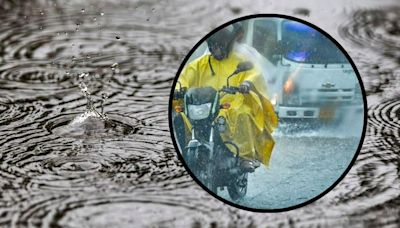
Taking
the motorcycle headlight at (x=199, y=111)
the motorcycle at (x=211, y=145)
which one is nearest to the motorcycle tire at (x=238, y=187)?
the motorcycle at (x=211, y=145)

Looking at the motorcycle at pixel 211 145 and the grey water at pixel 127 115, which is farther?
the grey water at pixel 127 115

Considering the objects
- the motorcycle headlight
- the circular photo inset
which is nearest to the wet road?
the circular photo inset

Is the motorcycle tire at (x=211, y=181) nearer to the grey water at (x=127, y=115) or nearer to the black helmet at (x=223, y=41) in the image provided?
the grey water at (x=127, y=115)

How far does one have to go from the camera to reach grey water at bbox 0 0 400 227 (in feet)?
5.11

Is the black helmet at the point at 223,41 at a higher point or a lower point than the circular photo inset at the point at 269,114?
higher

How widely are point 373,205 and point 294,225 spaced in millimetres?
177

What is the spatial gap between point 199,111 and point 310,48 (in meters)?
0.21

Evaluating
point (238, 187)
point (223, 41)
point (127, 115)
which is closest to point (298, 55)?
point (223, 41)

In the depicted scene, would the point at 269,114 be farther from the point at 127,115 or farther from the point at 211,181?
the point at 127,115

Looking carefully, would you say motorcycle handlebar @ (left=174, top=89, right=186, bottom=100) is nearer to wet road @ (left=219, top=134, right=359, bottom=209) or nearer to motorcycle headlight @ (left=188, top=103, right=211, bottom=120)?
motorcycle headlight @ (left=188, top=103, right=211, bottom=120)

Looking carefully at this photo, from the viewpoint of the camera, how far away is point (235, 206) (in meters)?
1.48

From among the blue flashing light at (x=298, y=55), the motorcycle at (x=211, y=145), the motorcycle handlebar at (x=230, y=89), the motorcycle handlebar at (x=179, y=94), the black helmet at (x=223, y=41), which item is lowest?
the motorcycle at (x=211, y=145)

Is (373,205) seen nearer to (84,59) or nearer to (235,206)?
(235,206)

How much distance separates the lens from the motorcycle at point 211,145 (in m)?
1.43
